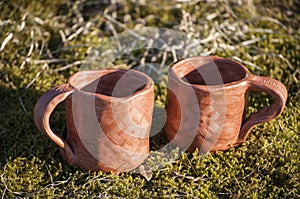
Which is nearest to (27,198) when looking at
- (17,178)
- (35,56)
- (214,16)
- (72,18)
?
(17,178)

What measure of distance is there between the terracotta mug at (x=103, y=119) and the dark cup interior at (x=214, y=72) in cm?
26

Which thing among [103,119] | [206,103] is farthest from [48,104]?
[206,103]

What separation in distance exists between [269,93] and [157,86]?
66 cm

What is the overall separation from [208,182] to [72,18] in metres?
1.36

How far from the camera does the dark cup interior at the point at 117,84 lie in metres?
1.97

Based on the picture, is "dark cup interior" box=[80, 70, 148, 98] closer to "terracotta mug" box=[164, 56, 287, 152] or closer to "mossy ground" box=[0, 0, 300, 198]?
"terracotta mug" box=[164, 56, 287, 152]

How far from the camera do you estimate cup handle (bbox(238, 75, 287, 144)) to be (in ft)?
6.43

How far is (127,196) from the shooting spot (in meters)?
1.85

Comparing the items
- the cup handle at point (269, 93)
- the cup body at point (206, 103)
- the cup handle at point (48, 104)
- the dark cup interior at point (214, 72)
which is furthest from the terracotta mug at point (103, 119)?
the cup handle at point (269, 93)

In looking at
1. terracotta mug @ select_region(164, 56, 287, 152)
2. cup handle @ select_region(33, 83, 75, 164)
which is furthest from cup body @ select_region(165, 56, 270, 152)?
cup handle @ select_region(33, 83, 75, 164)

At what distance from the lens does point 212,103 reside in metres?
1.93

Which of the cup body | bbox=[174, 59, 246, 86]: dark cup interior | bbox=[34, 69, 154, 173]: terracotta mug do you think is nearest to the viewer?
bbox=[34, 69, 154, 173]: terracotta mug

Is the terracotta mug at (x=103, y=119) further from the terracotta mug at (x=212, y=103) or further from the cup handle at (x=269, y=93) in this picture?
the cup handle at (x=269, y=93)

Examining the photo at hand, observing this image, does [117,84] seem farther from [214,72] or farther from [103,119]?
[214,72]
